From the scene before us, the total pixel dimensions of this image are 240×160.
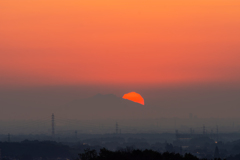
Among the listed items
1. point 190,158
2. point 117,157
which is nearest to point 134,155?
point 117,157

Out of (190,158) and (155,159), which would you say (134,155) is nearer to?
(155,159)

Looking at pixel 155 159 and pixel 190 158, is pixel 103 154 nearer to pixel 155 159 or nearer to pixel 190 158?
pixel 155 159

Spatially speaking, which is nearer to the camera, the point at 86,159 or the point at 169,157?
the point at 169,157

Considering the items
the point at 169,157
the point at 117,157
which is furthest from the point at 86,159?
the point at 169,157

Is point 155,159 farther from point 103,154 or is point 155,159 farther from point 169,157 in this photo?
point 103,154

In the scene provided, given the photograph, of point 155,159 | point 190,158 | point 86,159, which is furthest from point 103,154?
point 190,158

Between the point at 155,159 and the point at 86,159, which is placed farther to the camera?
the point at 86,159

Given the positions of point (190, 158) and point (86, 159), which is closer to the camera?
point (190, 158)

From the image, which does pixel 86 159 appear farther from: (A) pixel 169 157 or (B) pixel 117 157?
(A) pixel 169 157
